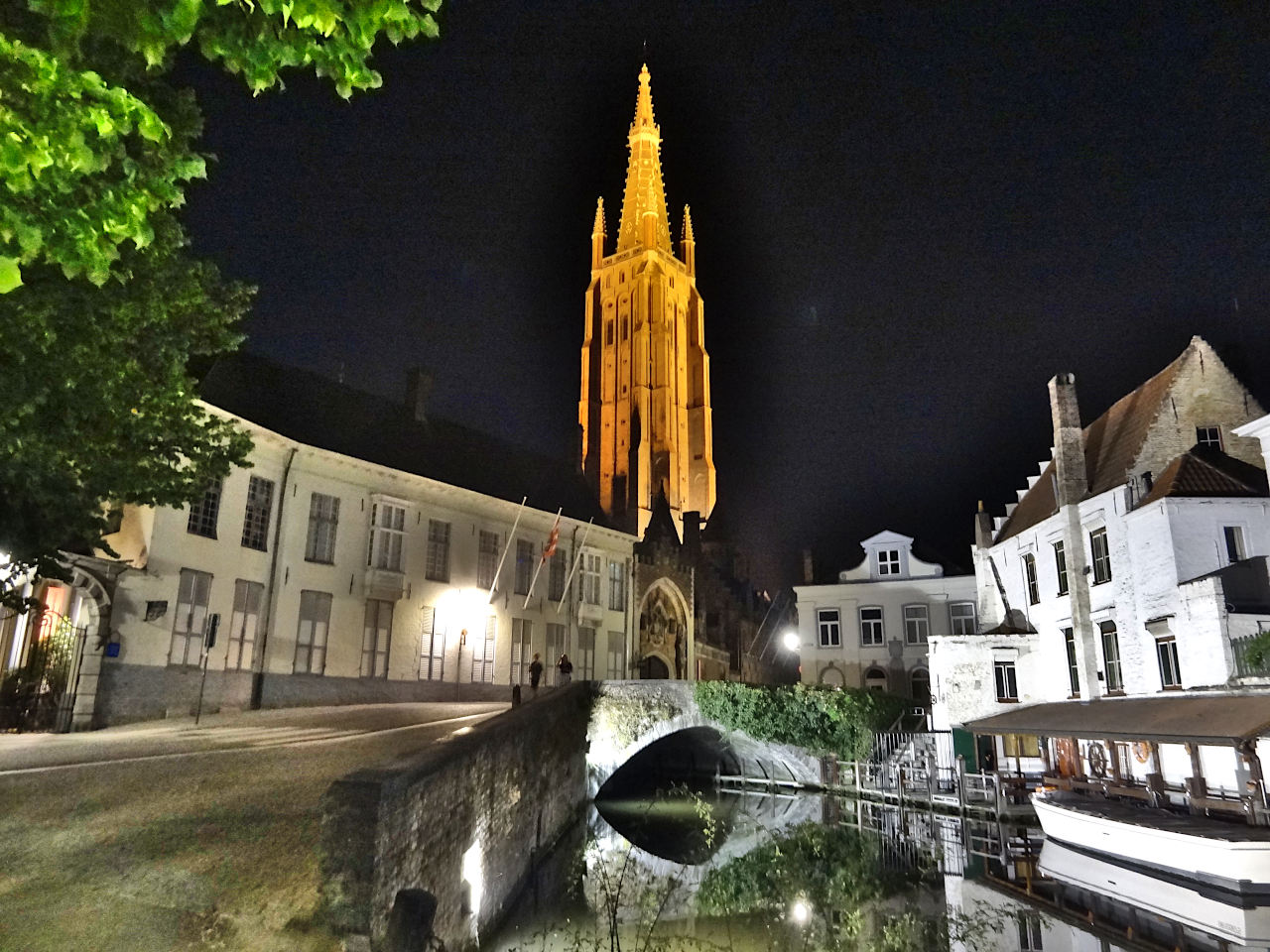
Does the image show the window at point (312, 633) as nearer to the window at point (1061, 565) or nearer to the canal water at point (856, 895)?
the canal water at point (856, 895)

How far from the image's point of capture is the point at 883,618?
3728 centimetres

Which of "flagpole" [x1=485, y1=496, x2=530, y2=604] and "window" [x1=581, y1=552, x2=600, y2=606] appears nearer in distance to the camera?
"flagpole" [x1=485, y1=496, x2=530, y2=604]

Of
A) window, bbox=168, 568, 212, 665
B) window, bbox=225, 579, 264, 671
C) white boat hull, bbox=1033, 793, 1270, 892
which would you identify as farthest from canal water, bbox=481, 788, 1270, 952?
window, bbox=168, 568, 212, 665

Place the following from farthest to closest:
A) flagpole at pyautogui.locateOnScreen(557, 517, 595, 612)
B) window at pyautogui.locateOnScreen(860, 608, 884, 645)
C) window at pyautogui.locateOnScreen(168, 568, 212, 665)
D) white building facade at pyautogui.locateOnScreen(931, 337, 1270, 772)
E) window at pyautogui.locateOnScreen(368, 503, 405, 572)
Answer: window at pyautogui.locateOnScreen(860, 608, 884, 645) → flagpole at pyautogui.locateOnScreen(557, 517, 595, 612) → window at pyautogui.locateOnScreen(368, 503, 405, 572) → white building facade at pyautogui.locateOnScreen(931, 337, 1270, 772) → window at pyautogui.locateOnScreen(168, 568, 212, 665)

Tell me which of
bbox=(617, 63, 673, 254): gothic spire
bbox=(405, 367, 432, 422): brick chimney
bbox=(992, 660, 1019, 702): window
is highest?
bbox=(617, 63, 673, 254): gothic spire

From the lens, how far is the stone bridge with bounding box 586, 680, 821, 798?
74.9ft

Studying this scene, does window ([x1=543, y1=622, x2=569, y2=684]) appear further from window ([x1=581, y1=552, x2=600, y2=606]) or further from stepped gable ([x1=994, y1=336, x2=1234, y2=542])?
stepped gable ([x1=994, y1=336, x2=1234, y2=542])

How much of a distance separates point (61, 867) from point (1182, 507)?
2302cm

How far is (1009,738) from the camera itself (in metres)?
25.8

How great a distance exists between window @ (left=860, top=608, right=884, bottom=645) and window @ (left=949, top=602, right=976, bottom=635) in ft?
Answer: 9.78

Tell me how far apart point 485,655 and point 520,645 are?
5.60ft

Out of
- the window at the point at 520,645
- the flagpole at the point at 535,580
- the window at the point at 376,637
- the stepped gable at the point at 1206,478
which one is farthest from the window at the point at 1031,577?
the window at the point at 376,637

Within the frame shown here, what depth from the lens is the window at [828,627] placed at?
3803 cm

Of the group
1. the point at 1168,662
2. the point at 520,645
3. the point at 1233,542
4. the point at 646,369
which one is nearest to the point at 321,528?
the point at 520,645
